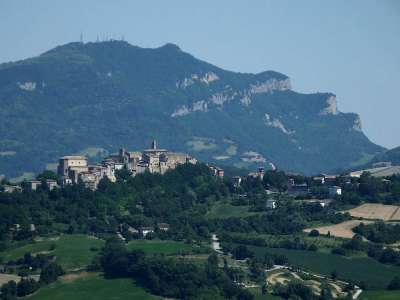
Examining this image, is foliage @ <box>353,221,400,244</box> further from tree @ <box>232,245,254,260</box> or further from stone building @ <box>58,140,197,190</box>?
stone building @ <box>58,140,197,190</box>

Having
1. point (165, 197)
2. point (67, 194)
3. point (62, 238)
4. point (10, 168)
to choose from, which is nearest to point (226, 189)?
point (165, 197)

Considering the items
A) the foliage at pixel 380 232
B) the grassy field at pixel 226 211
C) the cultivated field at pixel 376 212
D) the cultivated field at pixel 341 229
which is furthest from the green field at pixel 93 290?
the cultivated field at pixel 376 212

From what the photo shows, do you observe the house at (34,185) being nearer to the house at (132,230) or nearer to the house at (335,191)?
the house at (132,230)

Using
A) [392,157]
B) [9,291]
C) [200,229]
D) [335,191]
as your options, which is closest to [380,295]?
[9,291]

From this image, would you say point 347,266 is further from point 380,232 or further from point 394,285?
point 380,232

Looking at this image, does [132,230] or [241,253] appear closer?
[241,253]

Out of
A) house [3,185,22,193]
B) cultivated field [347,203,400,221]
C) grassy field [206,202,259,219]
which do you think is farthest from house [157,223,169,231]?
house [3,185,22,193]

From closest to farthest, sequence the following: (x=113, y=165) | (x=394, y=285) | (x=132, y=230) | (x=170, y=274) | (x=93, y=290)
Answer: (x=394, y=285) < (x=93, y=290) < (x=170, y=274) < (x=132, y=230) < (x=113, y=165)

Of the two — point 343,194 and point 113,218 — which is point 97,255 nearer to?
point 113,218
